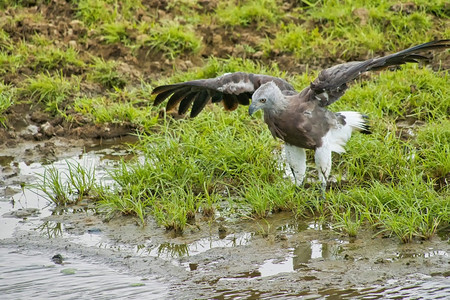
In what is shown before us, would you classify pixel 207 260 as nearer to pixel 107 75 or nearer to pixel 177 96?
pixel 177 96

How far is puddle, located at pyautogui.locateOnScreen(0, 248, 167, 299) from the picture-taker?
187 inches

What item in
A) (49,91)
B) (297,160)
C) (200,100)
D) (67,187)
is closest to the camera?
(297,160)

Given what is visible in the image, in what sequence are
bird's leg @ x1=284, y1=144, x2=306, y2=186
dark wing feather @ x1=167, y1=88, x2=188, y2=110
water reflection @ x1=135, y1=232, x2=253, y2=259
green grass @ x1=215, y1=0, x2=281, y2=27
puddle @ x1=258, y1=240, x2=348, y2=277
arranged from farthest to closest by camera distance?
green grass @ x1=215, y1=0, x2=281, y2=27 → dark wing feather @ x1=167, y1=88, x2=188, y2=110 → bird's leg @ x1=284, y1=144, x2=306, y2=186 → water reflection @ x1=135, y1=232, x2=253, y2=259 → puddle @ x1=258, y1=240, x2=348, y2=277

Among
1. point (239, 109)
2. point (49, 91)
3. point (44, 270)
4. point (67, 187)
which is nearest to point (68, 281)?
point (44, 270)

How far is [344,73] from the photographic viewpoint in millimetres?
5727

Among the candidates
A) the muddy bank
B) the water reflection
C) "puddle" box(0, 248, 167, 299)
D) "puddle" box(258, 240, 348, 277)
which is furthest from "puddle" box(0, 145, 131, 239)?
"puddle" box(258, 240, 348, 277)

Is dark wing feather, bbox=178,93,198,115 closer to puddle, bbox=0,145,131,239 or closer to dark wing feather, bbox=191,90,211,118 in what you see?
dark wing feather, bbox=191,90,211,118

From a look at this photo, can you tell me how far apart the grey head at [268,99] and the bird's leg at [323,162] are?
492mm

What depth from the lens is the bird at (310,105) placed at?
5.73 metres

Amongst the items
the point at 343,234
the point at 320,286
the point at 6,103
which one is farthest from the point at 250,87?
the point at 6,103

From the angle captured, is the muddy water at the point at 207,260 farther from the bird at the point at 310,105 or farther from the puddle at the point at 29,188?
the bird at the point at 310,105

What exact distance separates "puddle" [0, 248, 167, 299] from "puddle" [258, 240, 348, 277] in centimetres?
75

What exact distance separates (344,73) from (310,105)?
384 millimetres

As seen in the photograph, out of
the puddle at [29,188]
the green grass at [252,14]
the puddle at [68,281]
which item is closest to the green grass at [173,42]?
the green grass at [252,14]
